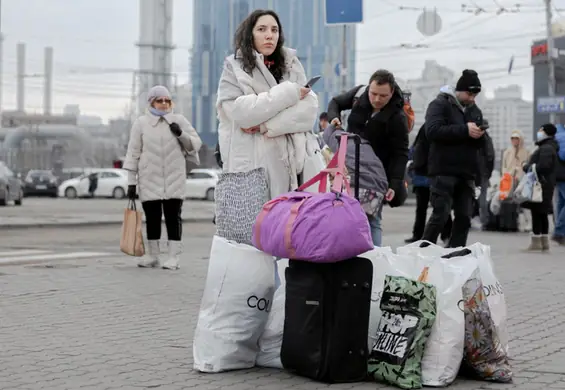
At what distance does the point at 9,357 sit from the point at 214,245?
4.05ft

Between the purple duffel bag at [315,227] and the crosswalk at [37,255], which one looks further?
the crosswalk at [37,255]

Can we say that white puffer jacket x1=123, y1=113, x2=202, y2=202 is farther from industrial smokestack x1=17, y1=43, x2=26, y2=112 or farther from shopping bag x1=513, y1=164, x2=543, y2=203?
industrial smokestack x1=17, y1=43, x2=26, y2=112

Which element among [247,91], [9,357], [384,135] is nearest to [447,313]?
[247,91]

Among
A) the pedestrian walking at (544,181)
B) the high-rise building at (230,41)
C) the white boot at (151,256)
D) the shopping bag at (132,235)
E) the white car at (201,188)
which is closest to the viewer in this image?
the shopping bag at (132,235)

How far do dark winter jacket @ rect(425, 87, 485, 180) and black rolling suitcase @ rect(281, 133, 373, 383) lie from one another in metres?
4.71

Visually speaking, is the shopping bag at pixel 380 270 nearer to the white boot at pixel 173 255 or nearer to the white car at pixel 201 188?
the white boot at pixel 173 255

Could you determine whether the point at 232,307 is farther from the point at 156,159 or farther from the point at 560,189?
the point at 560,189

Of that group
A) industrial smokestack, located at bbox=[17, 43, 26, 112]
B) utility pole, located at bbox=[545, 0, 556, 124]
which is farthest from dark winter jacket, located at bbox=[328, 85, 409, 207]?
industrial smokestack, located at bbox=[17, 43, 26, 112]

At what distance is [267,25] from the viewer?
6.32 metres

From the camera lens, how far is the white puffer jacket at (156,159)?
37.5 feet

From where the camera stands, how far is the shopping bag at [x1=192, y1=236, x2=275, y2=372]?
5684 mm

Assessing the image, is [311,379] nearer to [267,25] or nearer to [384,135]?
[267,25]

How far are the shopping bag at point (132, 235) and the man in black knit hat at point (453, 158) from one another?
116 inches

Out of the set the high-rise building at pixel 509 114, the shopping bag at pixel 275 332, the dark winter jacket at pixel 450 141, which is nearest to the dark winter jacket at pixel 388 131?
the dark winter jacket at pixel 450 141
